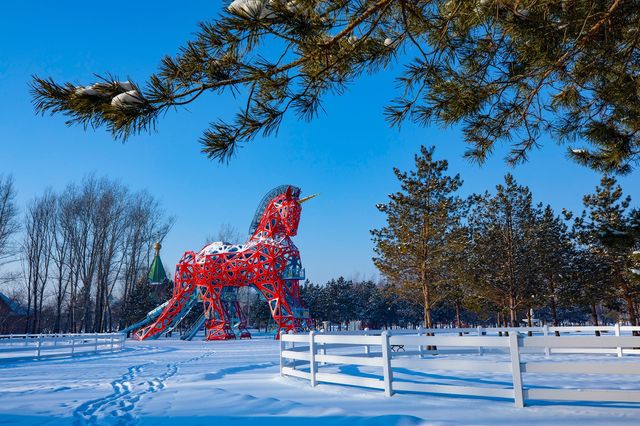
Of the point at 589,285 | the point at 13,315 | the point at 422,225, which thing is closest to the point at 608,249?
the point at 589,285

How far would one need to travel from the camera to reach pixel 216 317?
30.4 metres

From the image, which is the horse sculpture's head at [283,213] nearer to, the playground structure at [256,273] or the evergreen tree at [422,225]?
the playground structure at [256,273]

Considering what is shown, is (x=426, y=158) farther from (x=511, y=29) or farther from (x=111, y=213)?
(x=111, y=213)

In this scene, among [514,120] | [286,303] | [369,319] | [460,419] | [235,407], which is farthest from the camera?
[369,319]

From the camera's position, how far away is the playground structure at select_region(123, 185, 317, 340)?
27.4m

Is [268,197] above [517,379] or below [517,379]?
above

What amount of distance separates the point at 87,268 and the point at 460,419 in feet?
121

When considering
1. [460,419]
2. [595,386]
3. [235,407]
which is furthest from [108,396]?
[595,386]

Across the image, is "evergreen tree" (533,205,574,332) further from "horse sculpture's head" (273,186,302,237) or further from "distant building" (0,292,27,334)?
"distant building" (0,292,27,334)

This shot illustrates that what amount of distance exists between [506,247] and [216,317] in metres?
19.8

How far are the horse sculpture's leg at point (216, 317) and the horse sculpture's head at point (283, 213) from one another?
505 centimetres

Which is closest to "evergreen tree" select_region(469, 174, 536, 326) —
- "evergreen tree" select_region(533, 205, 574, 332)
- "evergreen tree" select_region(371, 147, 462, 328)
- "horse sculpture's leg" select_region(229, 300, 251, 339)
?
"evergreen tree" select_region(533, 205, 574, 332)

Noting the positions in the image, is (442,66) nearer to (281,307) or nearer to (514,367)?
(514,367)

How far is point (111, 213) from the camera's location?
120 ft
